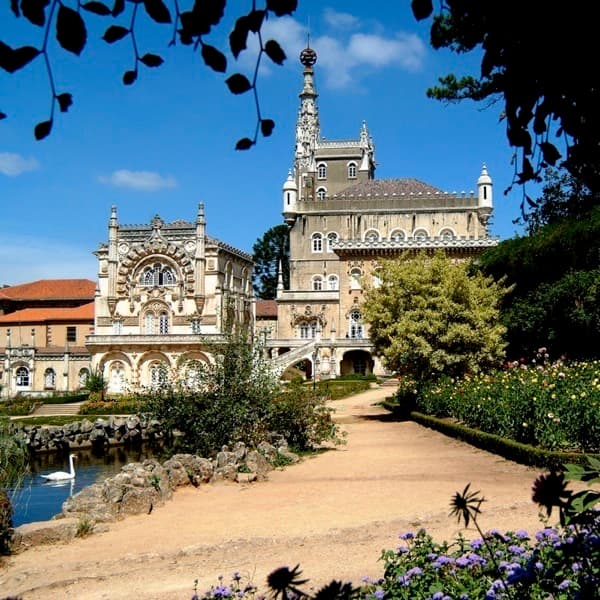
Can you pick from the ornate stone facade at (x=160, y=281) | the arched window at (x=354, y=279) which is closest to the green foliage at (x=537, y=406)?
the arched window at (x=354, y=279)

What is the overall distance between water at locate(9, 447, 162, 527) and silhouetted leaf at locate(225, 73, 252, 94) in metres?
10.6

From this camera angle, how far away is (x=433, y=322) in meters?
22.6

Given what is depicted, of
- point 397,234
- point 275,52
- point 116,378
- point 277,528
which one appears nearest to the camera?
point 275,52

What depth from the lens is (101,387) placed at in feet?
139

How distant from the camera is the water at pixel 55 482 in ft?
44.2

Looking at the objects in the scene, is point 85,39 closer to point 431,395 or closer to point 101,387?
point 431,395

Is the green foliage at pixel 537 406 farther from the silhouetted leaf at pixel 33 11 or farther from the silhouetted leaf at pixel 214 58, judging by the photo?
the silhouetted leaf at pixel 33 11

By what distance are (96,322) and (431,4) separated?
2049 inches

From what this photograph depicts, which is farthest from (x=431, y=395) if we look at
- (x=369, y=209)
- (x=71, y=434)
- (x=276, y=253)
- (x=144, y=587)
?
(x=276, y=253)

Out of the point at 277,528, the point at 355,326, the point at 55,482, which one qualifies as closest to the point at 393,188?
the point at 355,326

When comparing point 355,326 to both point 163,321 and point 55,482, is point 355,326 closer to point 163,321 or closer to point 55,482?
point 163,321

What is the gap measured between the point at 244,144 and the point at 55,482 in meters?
14.8

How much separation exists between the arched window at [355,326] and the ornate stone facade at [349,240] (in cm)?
7

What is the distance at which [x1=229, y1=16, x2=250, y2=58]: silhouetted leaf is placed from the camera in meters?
3.14
